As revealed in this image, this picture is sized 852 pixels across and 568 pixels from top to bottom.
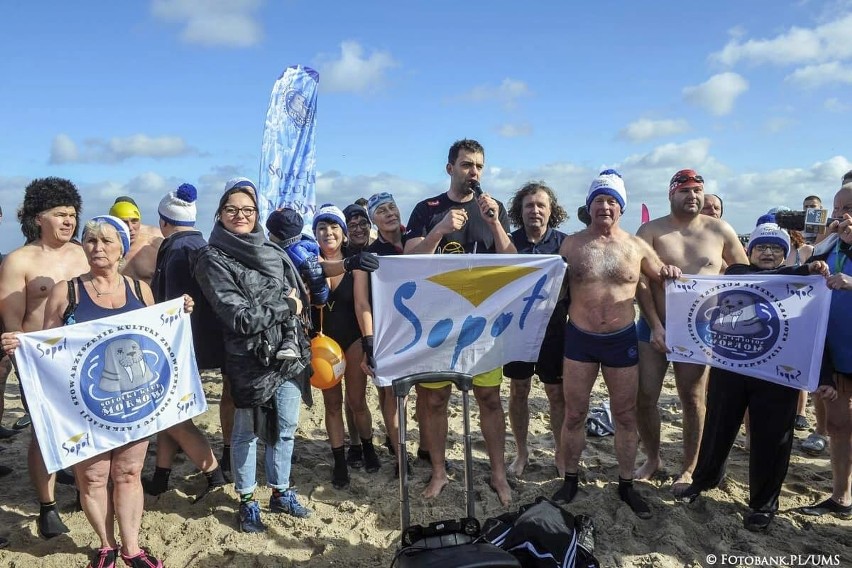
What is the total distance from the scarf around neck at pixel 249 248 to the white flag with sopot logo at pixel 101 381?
0.54 metres

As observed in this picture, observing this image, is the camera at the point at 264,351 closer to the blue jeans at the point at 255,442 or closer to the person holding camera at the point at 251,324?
the person holding camera at the point at 251,324

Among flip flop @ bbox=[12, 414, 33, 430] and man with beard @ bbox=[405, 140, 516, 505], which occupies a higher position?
man with beard @ bbox=[405, 140, 516, 505]

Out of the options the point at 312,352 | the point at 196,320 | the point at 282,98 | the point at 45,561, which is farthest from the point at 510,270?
the point at 282,98

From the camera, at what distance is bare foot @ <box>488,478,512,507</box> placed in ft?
14.4

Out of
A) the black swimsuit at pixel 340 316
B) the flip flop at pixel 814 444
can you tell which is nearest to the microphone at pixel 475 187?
the black swimsuit at pixel 340 316

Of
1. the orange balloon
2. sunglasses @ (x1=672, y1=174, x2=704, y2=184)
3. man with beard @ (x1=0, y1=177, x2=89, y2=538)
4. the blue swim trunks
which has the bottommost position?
the orange balloon

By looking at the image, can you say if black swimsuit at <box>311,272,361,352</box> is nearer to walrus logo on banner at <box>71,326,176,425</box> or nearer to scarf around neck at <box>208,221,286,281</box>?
scarf around neck at <box>208,221,286,281</box>

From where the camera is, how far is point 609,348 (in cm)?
421

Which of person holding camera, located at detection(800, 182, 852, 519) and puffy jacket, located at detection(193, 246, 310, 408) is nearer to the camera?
puffy jacket, located at detection(193, 246, 310, 408)

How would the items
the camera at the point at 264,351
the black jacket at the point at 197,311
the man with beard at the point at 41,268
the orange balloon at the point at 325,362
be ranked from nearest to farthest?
the camera at the point at 264,351 < the man with beard at the point at 41,268 < the black jacket at the point at 197,311 < the orange balloon at the point at 325,362

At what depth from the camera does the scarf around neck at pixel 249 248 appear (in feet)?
12.3

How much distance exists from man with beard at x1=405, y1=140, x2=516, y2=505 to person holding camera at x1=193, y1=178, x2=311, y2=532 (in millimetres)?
1098

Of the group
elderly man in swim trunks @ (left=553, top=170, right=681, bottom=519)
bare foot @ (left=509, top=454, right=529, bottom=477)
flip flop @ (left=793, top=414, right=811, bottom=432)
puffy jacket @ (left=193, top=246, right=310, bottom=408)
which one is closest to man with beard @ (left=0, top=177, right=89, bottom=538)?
puffy jacket @ (left=193, top=246, right=310, bottom=408)

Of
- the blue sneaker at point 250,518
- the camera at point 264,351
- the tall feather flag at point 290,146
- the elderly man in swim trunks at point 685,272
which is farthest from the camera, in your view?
the tall feather flag at point 290,146
